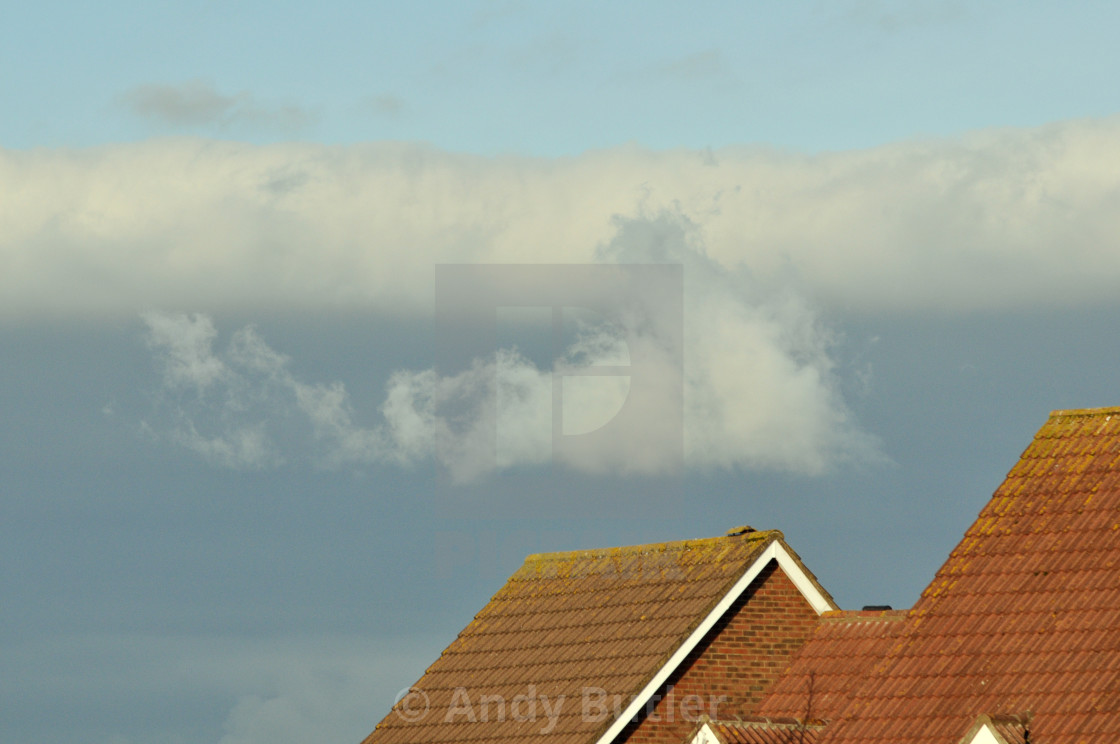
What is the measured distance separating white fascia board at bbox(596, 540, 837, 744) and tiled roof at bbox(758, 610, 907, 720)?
125 centimetres

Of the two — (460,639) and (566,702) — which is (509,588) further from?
(566,702)

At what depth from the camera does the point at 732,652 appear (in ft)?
94.4

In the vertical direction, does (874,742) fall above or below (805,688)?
below

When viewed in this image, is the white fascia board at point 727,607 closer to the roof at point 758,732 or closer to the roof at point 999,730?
the roof at point 758,732

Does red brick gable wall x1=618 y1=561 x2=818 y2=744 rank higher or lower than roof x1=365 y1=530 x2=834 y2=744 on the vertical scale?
lower

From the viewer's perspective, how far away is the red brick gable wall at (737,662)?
1098 inches

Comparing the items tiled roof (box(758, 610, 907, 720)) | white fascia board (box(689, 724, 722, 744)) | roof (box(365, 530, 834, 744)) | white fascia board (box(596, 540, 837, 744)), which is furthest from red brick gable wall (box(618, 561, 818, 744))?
white fascia board (box(689, 724, 722, 744))

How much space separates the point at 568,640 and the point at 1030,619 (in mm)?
10019

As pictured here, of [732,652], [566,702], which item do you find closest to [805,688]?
[732,652]

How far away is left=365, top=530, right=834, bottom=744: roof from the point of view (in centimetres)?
2842

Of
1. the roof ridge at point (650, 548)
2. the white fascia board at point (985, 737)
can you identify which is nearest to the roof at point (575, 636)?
the roof ridge at point (650, 548)

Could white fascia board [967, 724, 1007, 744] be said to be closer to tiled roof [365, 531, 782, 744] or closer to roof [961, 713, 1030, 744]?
roof [961, 713, 1030, 744]

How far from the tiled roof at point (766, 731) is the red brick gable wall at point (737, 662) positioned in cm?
228

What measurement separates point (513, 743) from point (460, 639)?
513cm
